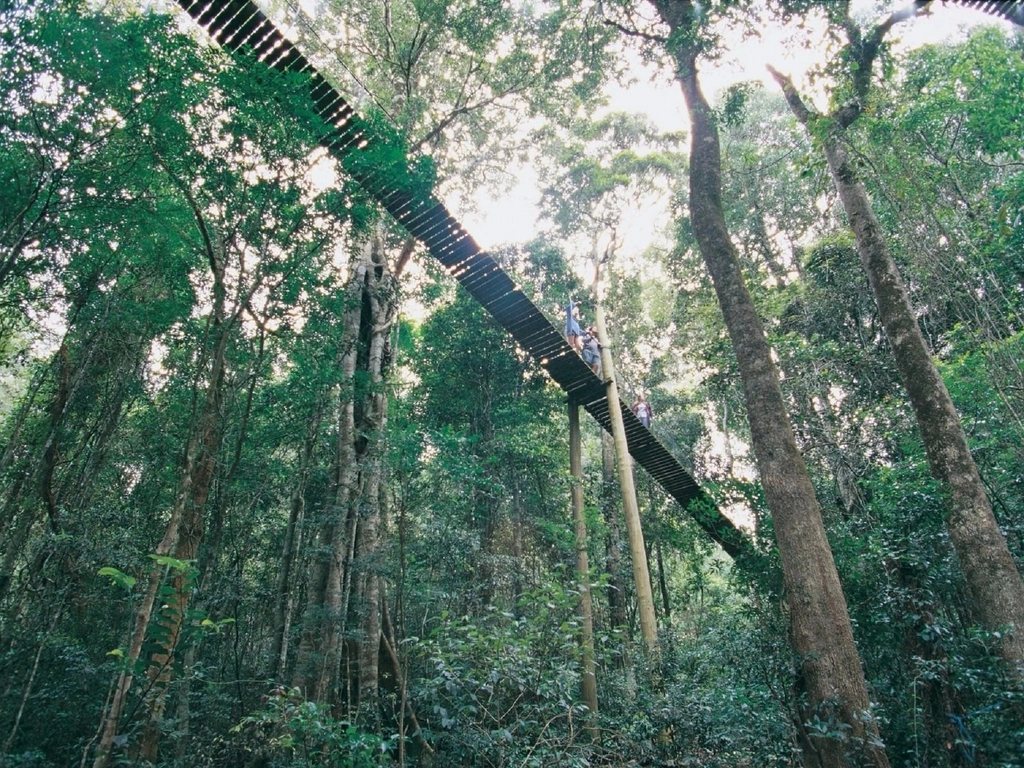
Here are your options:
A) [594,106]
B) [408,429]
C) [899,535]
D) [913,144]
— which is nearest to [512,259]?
[594,106]

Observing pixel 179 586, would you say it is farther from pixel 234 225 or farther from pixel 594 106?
pixel 594 106

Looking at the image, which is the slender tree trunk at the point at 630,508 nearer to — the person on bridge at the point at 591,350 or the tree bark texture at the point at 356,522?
the person on bridge at the point at 591,350

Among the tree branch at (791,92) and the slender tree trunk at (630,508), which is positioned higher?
the tree branch at (791,92)

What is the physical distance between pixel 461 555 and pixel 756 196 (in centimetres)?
881

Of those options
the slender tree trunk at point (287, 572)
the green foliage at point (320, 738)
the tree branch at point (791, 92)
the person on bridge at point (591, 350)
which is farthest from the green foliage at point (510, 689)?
the tree branch at point (791, 92)

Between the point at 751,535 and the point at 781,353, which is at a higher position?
the point at 781,353

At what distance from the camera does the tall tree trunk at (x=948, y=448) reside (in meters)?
3.55

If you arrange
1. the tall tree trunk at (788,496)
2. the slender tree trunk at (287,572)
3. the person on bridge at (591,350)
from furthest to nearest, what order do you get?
the person on bridge at (591,350)
the slender tree trunk at (287,572)
the tall tree trunk at (788,496)

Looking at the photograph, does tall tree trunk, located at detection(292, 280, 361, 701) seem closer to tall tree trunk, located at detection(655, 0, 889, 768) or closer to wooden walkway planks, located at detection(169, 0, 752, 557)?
wooden walkway planks, located at detection(169, 0, 752, 557)

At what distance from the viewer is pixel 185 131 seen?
359 centimetres

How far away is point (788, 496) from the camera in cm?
346

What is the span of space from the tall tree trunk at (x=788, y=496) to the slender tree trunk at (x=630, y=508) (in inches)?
71.8

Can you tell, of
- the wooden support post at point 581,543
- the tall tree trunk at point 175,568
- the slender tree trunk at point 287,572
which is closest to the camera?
the tall tree trunk at point 175,568

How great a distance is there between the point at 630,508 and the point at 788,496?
2.89m
